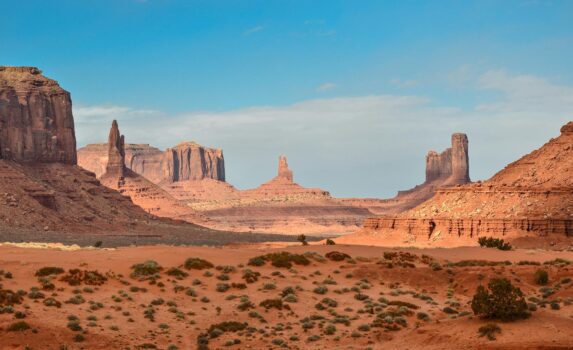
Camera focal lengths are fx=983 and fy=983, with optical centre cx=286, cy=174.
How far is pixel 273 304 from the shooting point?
39.7 m

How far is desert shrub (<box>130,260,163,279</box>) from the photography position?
43406 mm

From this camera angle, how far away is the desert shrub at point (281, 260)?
49.2 metres

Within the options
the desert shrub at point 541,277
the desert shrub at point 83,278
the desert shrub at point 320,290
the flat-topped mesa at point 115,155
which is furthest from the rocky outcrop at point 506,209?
the flat-topped mesa at point 115,155

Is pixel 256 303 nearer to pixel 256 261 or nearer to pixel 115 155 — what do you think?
pixel 256 261

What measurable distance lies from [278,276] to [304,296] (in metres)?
4.30

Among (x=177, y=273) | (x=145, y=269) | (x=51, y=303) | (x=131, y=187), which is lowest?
(x=51, y=303)

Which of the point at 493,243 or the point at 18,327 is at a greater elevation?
the point at 493,243

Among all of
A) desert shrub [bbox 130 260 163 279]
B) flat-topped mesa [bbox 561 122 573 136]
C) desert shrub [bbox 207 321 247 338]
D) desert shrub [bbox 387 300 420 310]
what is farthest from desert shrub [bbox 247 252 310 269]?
flat-topped mesa [bbox 561 122 573 136]

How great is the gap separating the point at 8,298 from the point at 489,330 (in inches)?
682

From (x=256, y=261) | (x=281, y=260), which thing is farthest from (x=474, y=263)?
(x=256, y=261)

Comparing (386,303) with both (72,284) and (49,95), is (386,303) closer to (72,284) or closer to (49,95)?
(72,284)

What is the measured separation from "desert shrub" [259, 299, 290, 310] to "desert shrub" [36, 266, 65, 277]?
30.8 feet

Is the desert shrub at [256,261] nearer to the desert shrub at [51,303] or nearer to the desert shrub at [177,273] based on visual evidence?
the desert shrub at [177,273]

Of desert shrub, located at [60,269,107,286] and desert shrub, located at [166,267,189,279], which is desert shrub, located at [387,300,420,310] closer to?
desert shrub, located at [166,267,189,279]
